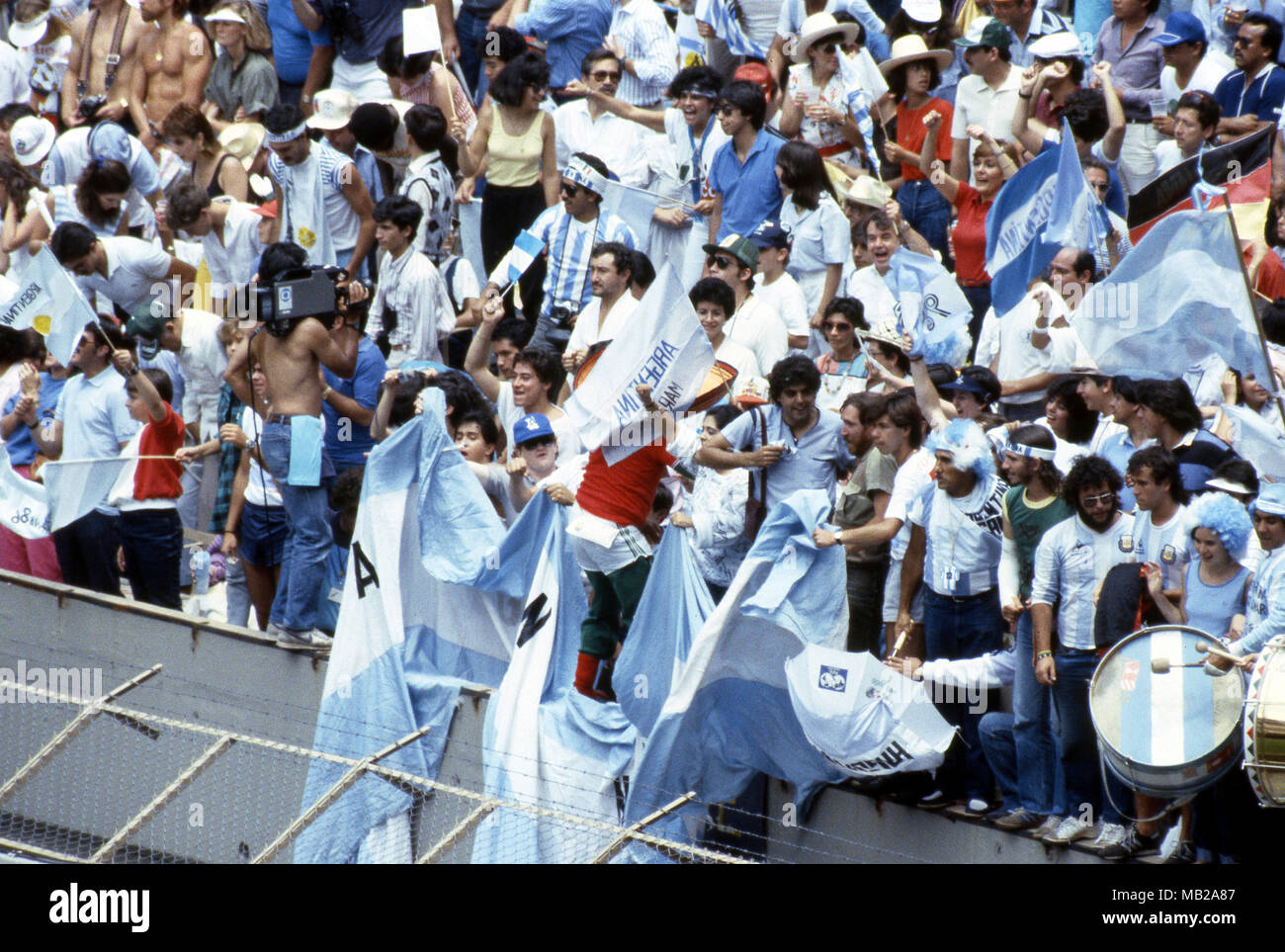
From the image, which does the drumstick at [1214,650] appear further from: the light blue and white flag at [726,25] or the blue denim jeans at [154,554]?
the light blue and white flag at [726,25]

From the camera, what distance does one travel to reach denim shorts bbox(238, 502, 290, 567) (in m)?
10.2

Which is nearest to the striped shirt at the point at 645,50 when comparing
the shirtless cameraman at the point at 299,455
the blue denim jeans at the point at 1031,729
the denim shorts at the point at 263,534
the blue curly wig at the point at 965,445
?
the shirtless cameraman at the point at 299,455

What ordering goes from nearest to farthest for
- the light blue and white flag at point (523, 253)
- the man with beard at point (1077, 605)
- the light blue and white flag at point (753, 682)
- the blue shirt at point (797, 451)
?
the man with beard at point (1077, 605) → the light blue and white flag at point (753, 682) → the blue shirt at point (797, 451) → the light blue and white flag at point (523, 253)

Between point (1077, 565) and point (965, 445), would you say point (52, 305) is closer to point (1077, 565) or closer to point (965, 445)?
point (965, 445)

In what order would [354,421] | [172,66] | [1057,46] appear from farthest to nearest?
[172,66] < [1057,46] < [354,421]

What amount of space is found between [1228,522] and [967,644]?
4.58 ft

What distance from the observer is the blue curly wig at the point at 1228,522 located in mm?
7457

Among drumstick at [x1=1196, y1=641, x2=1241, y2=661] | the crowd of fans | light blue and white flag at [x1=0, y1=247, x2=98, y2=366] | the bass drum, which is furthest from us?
light blue and white flag at [x1=0, y1=247, x2=98, y2=366]

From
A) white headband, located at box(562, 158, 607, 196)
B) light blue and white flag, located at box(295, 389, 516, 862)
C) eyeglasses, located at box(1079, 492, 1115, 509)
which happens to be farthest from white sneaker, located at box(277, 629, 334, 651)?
eyeglasses, located at box(1079, 492, 1115, 509)

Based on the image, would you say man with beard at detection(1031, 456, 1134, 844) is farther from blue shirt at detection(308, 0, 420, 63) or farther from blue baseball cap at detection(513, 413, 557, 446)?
blue shirt at detection(308, 0, 420, 63)

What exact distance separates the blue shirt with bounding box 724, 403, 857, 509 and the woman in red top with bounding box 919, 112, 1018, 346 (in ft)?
7.10

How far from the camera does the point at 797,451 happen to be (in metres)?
9.18

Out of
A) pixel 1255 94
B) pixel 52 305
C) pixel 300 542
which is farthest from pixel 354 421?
pixel 1255 94

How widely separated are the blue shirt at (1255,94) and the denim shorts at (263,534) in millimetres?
5751
